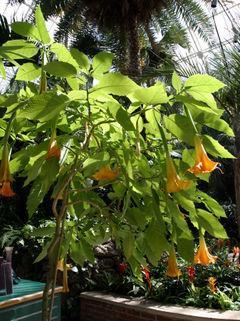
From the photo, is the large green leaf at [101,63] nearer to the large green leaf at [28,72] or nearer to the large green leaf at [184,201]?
the large green leaf at [28,72]

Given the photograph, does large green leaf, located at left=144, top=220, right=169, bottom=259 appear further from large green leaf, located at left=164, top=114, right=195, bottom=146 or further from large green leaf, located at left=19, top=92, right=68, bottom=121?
large green leaf, located at left=19, top=92, right=68, bottom=121

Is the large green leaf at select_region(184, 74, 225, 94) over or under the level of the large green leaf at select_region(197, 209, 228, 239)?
over

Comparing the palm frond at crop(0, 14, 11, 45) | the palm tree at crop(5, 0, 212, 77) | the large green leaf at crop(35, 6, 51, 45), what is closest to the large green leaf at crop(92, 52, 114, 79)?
the large green leaf at crop(35, 6, 51, 45)

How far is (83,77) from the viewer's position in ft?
3.49

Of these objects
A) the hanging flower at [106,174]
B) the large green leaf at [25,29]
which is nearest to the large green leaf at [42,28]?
the large green leaf at [25,29]

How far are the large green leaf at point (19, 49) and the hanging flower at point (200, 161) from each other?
0.48 metres

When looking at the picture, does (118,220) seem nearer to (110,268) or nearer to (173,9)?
(110,268)

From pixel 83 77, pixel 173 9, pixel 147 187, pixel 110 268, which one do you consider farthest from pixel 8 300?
pixel 173 9

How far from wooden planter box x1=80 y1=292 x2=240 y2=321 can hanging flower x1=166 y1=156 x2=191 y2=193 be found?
107 inches

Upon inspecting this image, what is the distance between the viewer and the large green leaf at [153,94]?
38.8 inches

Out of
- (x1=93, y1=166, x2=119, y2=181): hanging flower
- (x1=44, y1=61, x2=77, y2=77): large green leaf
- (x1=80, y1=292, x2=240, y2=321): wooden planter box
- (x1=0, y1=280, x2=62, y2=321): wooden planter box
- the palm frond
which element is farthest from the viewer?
the palm frond

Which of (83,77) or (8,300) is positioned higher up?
(83,77)

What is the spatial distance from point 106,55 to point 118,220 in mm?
542

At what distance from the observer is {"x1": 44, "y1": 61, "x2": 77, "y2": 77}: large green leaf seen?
0.94m
